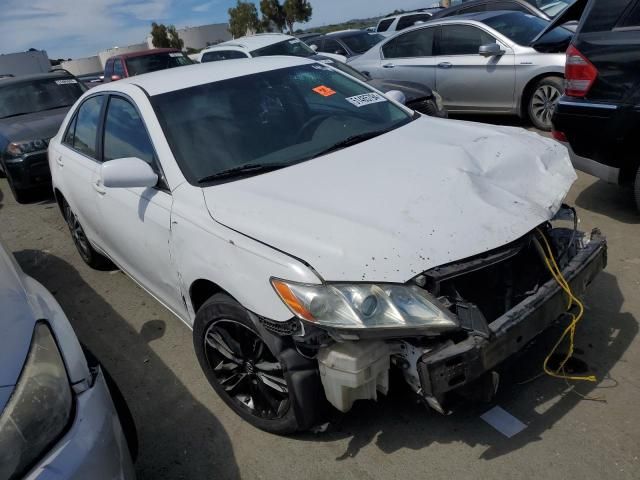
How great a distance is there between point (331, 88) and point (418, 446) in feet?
7.52

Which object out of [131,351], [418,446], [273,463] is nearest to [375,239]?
[418,446]

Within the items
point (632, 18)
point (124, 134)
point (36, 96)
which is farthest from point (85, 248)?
point (36, 96)

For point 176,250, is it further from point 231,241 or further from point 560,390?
point 560,390

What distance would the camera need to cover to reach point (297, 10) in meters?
41.4

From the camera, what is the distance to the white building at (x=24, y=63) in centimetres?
3394

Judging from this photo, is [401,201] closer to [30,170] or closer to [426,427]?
[426,427]

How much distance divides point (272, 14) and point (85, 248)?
4211 centimetres

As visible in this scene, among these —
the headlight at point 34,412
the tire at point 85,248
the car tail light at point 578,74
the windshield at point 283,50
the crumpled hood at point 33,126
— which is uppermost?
the windshield at point 283,50

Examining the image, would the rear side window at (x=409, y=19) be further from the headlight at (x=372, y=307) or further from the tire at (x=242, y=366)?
the headlight at (x=372, y=307)

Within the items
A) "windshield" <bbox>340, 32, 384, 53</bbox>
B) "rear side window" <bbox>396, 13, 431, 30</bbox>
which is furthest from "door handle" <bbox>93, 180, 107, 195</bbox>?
"rear side window" <bbox>396, 13, 431, 30</bbox>

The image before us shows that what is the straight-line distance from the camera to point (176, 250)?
109 inches

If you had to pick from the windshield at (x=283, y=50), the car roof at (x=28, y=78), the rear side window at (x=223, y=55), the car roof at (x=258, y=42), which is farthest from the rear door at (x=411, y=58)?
the car roof at (x=28, y=78)

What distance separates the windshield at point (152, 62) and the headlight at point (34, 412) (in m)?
11.5

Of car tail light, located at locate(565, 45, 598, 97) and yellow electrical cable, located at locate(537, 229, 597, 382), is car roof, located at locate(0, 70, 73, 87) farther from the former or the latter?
yellow electrical cable, located at locate(537, 229, 597, 382)
